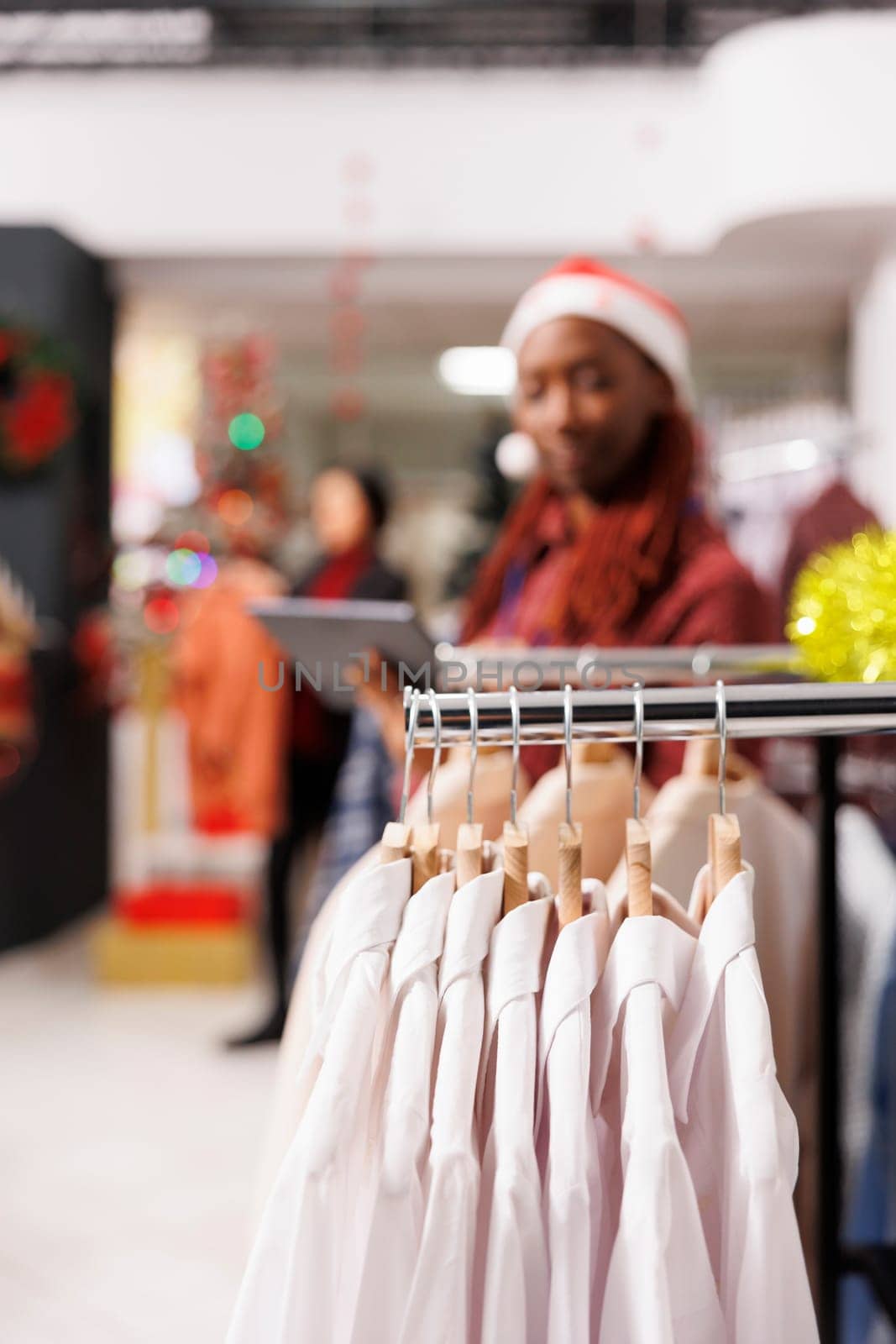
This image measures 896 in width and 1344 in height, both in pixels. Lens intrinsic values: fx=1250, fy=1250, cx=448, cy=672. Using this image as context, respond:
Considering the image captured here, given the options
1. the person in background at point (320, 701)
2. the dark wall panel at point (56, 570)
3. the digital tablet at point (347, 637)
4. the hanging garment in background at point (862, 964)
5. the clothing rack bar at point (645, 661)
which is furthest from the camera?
the dark wall panel at point (56, 570)

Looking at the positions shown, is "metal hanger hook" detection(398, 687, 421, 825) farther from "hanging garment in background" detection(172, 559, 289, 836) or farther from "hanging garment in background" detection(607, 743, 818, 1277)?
"hanging garment in background" detection(172, 559, 289, 836)

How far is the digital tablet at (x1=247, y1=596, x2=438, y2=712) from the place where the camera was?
114 cm

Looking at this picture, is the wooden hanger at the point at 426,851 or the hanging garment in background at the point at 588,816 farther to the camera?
the hanging garment in background at the point at 588,816

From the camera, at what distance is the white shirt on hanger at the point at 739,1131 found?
69cm

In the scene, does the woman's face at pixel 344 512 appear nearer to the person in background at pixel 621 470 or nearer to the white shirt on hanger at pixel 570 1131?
the person in background at pixel 621 470

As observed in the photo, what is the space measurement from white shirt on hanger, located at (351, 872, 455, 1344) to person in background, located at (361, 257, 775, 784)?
706mm

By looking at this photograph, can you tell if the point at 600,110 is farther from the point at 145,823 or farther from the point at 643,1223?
the point at 643,1223

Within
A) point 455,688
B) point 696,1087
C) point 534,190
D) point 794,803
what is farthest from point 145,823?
point 696,1087

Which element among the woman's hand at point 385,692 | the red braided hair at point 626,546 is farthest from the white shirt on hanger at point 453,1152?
the red braided hair at point 626,546

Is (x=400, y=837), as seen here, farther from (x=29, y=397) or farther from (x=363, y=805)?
(x=29, y=397)

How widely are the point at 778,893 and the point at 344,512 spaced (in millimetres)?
2504

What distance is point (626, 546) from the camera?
60.9 inches

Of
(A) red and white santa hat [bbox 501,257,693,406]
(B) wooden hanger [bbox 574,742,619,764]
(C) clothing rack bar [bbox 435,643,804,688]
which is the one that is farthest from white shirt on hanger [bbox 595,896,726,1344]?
(A) red and white santa hat [bbox 501,257,693,406]

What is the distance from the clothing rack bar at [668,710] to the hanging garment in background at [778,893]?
21 cm
